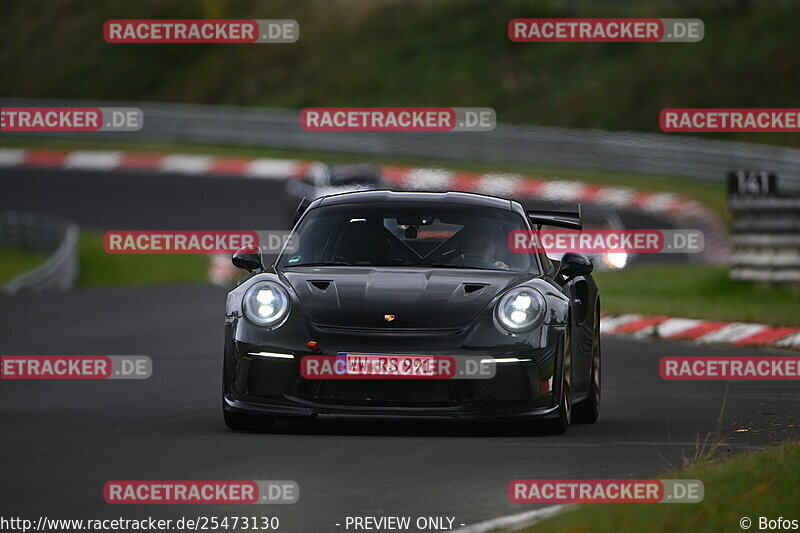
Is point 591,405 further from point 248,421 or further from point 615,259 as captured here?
point 615,259

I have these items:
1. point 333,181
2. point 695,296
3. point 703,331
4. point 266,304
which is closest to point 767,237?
point 695,296

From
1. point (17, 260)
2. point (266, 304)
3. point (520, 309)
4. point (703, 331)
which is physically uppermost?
point (17, 260)

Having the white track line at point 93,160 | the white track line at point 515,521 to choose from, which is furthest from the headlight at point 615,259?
the white track line at point 515,521

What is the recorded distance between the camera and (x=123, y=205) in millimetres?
40906

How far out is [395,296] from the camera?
9594 millimetres

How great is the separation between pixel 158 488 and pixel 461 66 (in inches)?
1973

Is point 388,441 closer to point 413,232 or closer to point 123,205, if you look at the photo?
point 413,232

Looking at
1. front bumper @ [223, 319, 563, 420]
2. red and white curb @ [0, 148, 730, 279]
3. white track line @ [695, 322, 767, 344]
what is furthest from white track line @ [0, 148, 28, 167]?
front bumper @ [223, 319, 563, 420]

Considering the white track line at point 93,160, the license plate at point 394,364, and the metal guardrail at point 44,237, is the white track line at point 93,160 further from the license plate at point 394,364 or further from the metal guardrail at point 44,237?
the license plate at point 394,364

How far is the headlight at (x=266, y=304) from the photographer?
31.6ft

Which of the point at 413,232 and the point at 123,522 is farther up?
the point at 413,232

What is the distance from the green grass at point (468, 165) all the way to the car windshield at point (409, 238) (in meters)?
27.5

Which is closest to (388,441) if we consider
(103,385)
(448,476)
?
(448,476)

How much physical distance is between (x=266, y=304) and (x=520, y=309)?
1336mm
